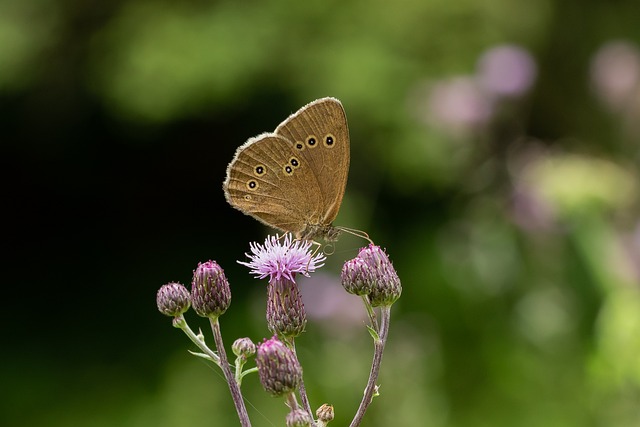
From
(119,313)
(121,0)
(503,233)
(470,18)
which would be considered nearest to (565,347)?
(503,233)

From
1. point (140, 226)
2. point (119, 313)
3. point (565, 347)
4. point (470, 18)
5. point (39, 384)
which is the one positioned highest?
point (470, 18)

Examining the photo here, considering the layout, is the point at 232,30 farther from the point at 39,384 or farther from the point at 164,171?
the point at 39,384

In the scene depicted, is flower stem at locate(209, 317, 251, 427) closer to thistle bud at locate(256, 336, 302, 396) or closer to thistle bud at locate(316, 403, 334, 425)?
thistle bud at locate(256, 336, 302, 396)

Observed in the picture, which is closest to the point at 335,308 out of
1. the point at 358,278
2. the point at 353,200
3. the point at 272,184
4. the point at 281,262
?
the point at 353,200

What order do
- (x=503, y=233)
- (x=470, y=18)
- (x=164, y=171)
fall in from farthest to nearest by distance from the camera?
(x=164, y=171), (x=470, y=18), (x=503, y=233)

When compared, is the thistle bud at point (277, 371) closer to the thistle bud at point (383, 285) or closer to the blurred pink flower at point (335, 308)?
the thistle bud at point (383, 285)

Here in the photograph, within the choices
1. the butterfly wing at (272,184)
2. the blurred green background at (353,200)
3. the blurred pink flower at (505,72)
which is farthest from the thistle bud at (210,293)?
the blurred pink flower at (505,72)
